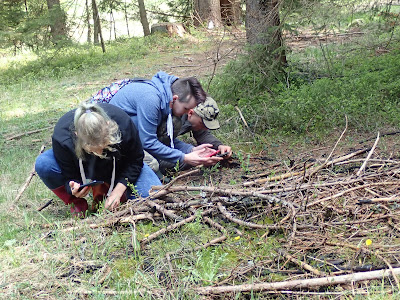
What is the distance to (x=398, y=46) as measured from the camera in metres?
7.23

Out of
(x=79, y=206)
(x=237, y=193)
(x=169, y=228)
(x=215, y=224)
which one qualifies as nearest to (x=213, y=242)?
(x=215, y=224)

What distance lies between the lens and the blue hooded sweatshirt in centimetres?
425

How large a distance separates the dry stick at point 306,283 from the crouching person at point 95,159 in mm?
1415

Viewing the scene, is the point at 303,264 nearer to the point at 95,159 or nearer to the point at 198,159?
the point at 95,159

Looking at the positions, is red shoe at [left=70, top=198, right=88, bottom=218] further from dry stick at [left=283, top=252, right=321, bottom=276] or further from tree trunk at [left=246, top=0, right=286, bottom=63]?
tree trunk at [left=246, top=0, right=286, bottom=63]

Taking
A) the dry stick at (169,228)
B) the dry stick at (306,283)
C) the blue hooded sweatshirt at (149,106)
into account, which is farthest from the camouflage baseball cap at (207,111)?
the dry stick at (306,283)

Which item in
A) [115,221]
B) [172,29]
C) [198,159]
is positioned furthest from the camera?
[172,29]

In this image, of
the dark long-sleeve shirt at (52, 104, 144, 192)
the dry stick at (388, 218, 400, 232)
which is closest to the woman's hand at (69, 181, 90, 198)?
the dark long-sleeve shirt at (52, 104, 144, 192)

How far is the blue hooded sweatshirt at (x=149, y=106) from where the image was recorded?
425 cm

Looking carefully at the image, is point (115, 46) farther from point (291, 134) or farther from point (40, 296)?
point (40, 296)

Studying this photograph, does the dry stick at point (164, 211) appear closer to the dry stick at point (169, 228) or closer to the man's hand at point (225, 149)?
the dry stick at point (169, 228)

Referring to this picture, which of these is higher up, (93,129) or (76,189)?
(93,129)

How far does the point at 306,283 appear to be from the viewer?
2.42 m

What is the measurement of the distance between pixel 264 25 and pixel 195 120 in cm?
224
